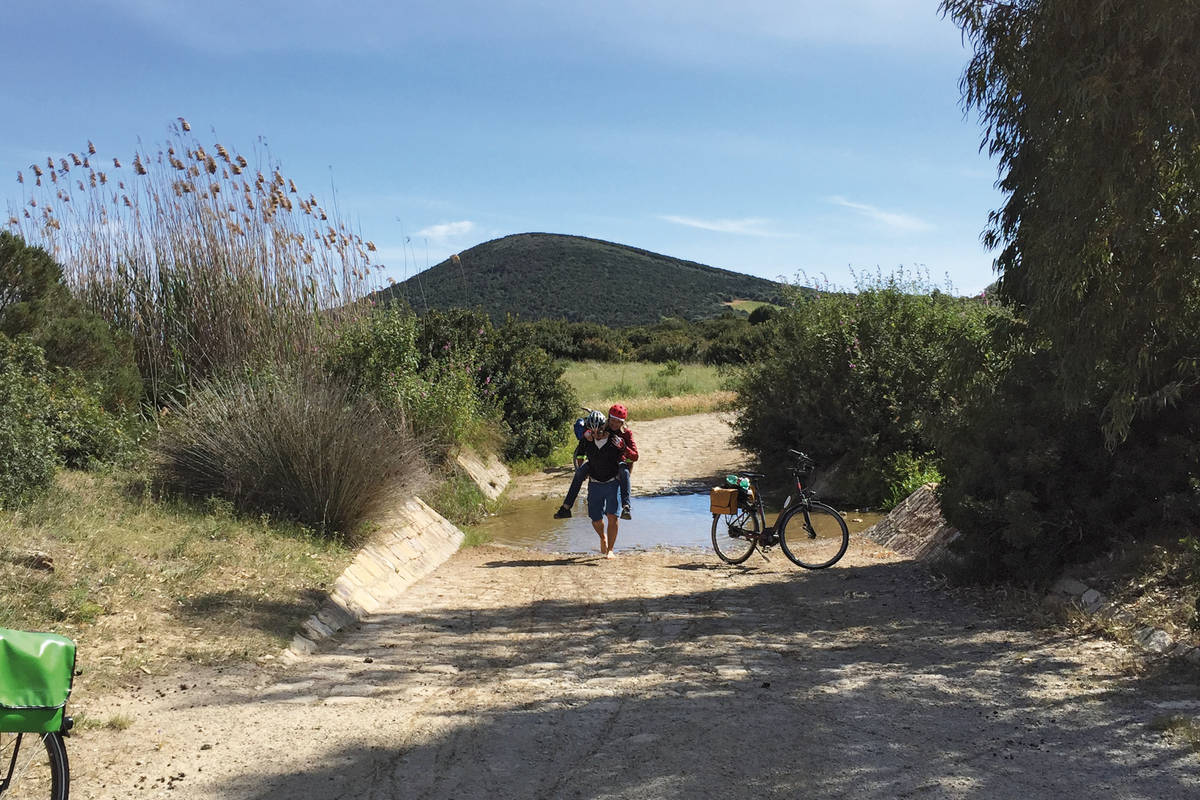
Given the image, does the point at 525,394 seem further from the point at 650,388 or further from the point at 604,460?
the point at 650,388

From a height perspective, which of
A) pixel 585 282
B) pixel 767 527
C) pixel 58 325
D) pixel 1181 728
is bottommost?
pixel 1181 728

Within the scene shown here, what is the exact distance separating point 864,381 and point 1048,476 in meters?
8.48

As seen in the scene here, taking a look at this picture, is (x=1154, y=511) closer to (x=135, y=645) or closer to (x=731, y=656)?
(x=731, y=656)

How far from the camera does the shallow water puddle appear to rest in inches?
512

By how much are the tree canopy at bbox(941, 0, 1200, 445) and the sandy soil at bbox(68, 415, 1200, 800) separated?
6.43 feet

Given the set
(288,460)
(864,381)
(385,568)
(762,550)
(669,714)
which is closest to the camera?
(669,714)

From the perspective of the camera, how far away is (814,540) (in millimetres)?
12016

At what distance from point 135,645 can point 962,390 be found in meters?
7.01

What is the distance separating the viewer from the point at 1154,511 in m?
7.69

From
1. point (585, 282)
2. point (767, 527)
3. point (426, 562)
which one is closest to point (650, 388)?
point (767, 527)

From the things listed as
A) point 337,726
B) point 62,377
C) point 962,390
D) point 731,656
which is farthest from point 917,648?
point 62,377

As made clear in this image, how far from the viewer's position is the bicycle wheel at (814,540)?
10.4 m

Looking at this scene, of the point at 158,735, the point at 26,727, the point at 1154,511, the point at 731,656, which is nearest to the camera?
the point at 26,727

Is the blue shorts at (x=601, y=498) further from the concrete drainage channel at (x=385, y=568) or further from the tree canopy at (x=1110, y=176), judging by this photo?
the tree canopy at (x=1110, y=176)
